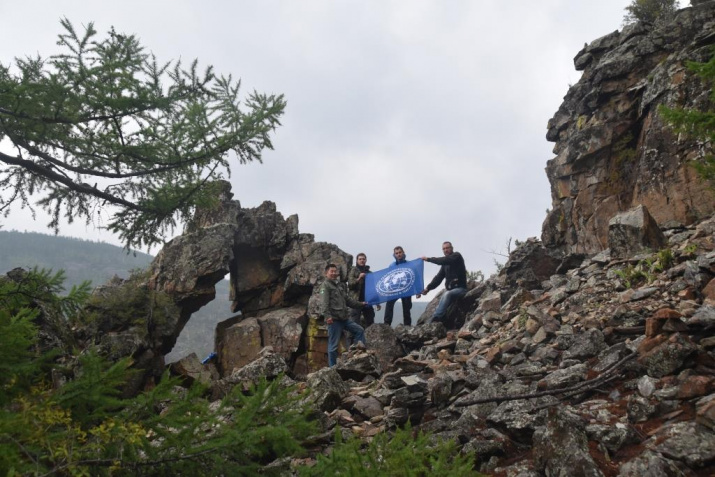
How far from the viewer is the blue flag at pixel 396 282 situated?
14867mm

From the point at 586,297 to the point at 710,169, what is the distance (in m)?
3.37

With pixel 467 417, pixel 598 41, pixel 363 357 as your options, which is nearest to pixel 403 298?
pixel 363 357

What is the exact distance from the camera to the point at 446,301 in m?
14.1

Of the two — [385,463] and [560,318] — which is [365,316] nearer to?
[560,318]

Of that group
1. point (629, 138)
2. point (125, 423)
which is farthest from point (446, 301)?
point (125, 423)

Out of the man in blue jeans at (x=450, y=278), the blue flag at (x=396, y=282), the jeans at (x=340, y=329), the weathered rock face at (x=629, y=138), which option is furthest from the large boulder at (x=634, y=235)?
the jeans at (x=340, y=329)

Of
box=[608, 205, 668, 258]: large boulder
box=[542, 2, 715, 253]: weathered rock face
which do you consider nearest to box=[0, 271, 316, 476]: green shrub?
box=[608, 205, 668, 258]: large boulder

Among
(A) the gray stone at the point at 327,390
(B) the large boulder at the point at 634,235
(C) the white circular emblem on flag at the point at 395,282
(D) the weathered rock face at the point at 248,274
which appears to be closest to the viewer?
(A) the gray stone at the point at 327,390

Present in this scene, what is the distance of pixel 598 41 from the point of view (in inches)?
684

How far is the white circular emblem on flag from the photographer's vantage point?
14969 mm

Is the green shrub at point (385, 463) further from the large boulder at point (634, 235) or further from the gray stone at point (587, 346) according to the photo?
the large boulder at point (634, 235)

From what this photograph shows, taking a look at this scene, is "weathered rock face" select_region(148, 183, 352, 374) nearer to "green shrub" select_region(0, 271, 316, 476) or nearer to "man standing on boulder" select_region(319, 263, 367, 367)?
"man standing on boulder" select_region(319, 263, 367, 367)

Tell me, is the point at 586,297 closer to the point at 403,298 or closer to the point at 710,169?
the point at 710,169

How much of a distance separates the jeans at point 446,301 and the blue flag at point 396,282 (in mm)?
970
